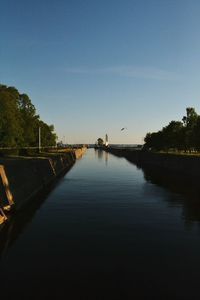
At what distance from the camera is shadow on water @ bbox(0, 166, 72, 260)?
19.6m

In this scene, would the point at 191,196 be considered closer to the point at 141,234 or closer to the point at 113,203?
the point at 113,203

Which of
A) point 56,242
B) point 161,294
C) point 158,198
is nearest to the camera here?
point 161,294

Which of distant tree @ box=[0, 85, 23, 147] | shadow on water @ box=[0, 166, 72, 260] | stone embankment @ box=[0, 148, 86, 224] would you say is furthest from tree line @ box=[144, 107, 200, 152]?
shadow on water @ box=[0, 166, 72, 260]

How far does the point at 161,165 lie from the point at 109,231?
70.9 m

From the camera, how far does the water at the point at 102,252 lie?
12984 millimetres

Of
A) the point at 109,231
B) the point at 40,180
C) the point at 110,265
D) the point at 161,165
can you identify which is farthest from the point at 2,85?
the point at 110,265

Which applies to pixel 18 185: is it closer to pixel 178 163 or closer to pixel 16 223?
pixel 16 223

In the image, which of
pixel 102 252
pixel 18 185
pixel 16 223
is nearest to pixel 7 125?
pixel 18 185

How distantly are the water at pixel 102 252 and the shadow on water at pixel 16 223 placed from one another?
55 mm

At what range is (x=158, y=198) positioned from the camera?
1474 inches

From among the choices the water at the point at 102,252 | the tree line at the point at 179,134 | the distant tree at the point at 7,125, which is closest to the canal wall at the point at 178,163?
the tree line at the point at 179,134

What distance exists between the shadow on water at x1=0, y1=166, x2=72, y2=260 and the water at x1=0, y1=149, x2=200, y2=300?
5 cm

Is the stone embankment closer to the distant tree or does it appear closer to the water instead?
the water

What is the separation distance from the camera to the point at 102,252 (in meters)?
17.4
